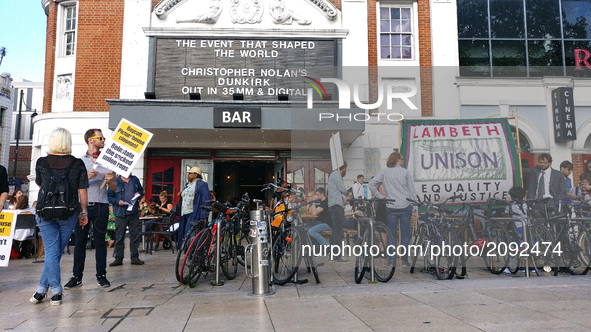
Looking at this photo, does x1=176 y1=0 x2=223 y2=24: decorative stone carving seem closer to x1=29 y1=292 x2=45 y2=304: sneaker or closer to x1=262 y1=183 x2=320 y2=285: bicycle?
x1=262 y1=183 x2=320 y2=285: bicycle

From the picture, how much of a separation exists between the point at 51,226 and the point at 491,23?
14.3 meters

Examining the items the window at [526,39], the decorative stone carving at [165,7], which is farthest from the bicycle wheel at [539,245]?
the decorative stone carving at [165,7]

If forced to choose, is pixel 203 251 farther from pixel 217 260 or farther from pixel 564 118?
pixel 564 118

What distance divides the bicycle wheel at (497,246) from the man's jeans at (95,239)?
5.61 metres

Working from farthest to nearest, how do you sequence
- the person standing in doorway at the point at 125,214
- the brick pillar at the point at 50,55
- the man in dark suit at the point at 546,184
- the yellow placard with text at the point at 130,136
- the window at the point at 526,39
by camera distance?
the brick pillar at the point at 50,55, the window at the point at 526,39, the person standing in doorway at the point at 125,214, the man in dark suit at the point at 546,184, the yellow placard with text at the point at 130,136

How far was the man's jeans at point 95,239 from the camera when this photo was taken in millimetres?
5578

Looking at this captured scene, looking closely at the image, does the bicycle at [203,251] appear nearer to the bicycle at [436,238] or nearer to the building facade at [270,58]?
the bicycle at [436,238]

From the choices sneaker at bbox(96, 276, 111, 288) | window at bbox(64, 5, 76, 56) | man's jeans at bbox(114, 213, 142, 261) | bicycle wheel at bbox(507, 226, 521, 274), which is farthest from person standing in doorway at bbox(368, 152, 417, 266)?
window at bbox(64, 5, 76, 56)

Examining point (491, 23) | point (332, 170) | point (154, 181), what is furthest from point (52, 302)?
point (491, 23)

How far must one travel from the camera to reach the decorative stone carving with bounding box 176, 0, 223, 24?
14.0 m

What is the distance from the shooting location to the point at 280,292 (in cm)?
536

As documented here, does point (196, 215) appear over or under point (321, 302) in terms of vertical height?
over

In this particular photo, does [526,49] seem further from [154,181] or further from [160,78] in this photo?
[154,181]

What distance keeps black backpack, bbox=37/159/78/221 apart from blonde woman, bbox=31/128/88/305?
0.5 inches
